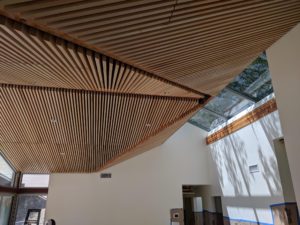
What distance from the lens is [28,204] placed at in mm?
11352

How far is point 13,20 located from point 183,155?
10594mm

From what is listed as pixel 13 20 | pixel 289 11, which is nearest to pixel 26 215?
pixel 13 20

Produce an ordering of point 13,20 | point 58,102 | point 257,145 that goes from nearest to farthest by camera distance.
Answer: point 13,20
point 58,102
point 257,145

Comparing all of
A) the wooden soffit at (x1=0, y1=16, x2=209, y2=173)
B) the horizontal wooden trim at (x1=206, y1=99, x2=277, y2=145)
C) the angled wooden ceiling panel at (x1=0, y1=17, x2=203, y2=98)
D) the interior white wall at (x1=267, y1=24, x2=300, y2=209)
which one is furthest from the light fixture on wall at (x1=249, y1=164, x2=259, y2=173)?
the interior white wall at (x1=267, y1=24, x2=300, y2=209)

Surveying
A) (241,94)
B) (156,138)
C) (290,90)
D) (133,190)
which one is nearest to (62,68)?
(290,90)

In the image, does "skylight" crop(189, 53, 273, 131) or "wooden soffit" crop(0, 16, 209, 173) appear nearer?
"wooden soffit" crop(0, 16, 209, 173)

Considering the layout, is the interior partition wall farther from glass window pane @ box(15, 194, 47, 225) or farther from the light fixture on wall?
the light fixture on wall

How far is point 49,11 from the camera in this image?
2.44 meters

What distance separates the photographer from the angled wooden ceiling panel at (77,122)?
18.4 feet

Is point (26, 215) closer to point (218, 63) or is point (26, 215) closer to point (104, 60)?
point (104, 60)

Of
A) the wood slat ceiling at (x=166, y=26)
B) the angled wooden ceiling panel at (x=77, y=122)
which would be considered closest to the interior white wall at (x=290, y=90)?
the wood slat ceiling at (x=166, y=26)

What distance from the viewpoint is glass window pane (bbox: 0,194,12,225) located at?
32.9 ft

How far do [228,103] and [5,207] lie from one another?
397 inches

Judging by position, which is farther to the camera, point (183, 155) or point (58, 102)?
point (183, 155)
